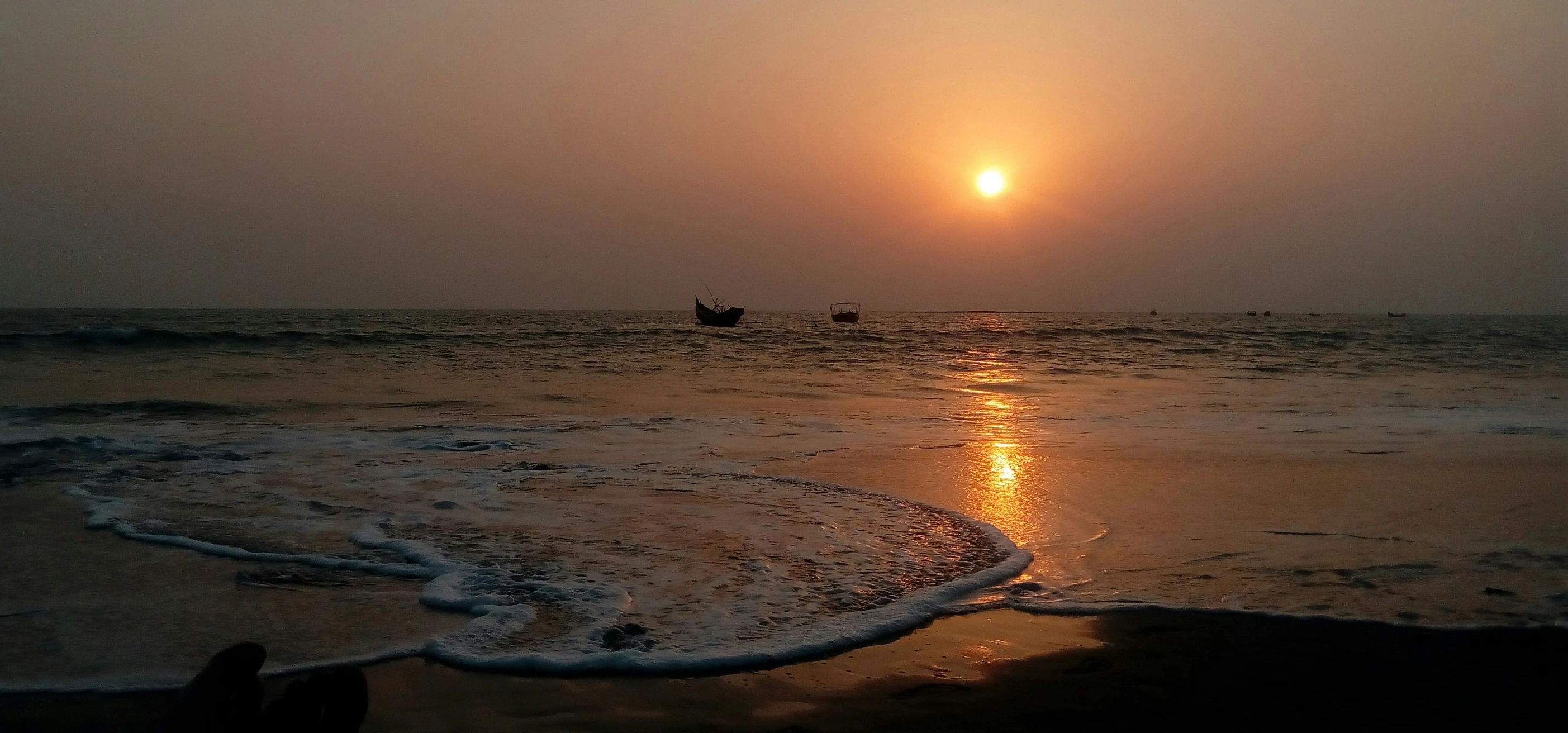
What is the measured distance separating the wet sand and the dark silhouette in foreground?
673 mm

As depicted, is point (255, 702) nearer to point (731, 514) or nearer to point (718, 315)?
point (731, 514)

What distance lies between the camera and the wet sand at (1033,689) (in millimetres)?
3941

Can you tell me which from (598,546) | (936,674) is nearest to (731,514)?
(598,546)

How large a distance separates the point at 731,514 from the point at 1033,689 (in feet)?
12.8

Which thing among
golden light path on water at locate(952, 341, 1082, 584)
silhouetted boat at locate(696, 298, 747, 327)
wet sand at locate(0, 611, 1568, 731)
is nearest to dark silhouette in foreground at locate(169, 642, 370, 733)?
wet sand at locate(0, 611, 1568, 731)

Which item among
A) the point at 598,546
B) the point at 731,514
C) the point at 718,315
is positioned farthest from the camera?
the point at 718,315

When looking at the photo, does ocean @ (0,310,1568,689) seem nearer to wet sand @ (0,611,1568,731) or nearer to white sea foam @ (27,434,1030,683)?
white sea foam @ (27,434,1030,683)

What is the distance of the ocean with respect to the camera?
5.13 m

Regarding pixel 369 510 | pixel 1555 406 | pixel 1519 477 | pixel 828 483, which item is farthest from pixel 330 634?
pixel 1555 406

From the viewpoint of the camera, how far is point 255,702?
125 inches

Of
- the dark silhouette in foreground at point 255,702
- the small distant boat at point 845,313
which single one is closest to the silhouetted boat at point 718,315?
the small distant boat at point 845,313

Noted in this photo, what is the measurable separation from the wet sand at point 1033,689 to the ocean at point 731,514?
0.71 feet

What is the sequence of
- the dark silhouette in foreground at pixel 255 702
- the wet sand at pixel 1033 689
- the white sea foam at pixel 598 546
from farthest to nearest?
the white sea foam at pixel 598 546
the wet sand at pixel 1033 689
the dark silhouette in foreground at pixel 255 702

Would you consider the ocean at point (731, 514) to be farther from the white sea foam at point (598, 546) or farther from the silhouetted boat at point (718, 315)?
the silhouetted boat at point (718, 315)
